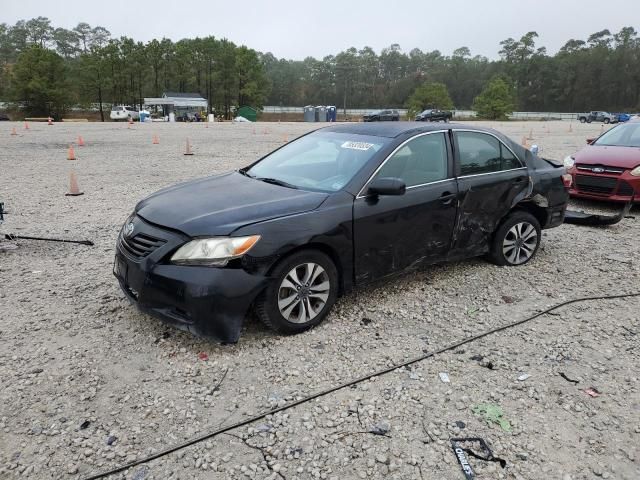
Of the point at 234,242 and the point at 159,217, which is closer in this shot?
the point at 234,242

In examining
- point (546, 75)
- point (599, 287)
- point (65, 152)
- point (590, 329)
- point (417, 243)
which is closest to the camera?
point (590, 329)

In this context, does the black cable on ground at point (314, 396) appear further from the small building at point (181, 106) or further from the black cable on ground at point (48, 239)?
the small building at point (181, 106)

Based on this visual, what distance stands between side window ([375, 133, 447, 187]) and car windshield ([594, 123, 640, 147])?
237 inches

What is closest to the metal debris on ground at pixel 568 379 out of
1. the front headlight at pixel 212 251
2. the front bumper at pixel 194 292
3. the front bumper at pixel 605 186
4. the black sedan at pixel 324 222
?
the black sedan at pixel 324 222

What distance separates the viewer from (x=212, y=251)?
351 cm

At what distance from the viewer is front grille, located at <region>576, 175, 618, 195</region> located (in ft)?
27.1

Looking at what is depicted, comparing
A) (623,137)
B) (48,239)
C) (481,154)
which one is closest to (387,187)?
(481,154)

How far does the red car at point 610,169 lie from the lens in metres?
8.10

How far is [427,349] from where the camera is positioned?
380 centimetres

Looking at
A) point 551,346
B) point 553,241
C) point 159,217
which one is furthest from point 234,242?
point 553,241

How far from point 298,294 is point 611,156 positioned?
722 cm

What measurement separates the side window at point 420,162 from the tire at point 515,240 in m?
1.14

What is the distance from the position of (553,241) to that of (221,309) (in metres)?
5.09

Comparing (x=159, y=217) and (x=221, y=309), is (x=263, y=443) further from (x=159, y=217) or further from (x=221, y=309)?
(x=159, y=217)
